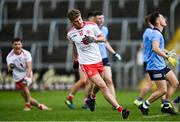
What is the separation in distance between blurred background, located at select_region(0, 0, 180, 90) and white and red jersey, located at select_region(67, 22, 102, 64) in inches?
631

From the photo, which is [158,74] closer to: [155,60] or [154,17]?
[155,60]

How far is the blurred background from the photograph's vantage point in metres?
31.1

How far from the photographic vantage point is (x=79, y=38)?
14.2m

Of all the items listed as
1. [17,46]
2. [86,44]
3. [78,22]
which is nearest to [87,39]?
[86,44]

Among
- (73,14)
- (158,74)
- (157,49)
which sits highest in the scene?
(73,14)

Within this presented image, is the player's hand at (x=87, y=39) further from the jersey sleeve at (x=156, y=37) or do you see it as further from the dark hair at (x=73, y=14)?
the jersey sleeve at (x=156, y=37)

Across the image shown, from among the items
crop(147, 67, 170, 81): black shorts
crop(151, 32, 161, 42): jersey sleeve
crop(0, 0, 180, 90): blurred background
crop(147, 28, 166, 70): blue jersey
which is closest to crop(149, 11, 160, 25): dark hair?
crop(147, 28, 166, 70): blue jersey

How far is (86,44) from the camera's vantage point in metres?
14.1

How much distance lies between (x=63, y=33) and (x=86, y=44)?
19.6m

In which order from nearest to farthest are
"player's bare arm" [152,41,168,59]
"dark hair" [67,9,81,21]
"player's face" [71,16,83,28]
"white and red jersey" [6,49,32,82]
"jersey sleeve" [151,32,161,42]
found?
"dark hair" [67,9,81,21]
"player's face" [71,16,83,28]
"player's bare arm" [152,41,168,59]
"jersey sleeve" [151,32,161,42]
"white and red jersey" [6,49,32,82]

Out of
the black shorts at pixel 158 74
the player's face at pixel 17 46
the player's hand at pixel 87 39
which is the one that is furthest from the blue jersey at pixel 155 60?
the player's face at pixel 17 46

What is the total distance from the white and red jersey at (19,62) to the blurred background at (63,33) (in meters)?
12.1

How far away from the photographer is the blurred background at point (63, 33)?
31.1 m

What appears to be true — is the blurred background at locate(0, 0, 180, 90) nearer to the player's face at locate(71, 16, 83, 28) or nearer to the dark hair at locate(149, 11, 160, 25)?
the dark hair at locate(149, 11, 160, 25)
